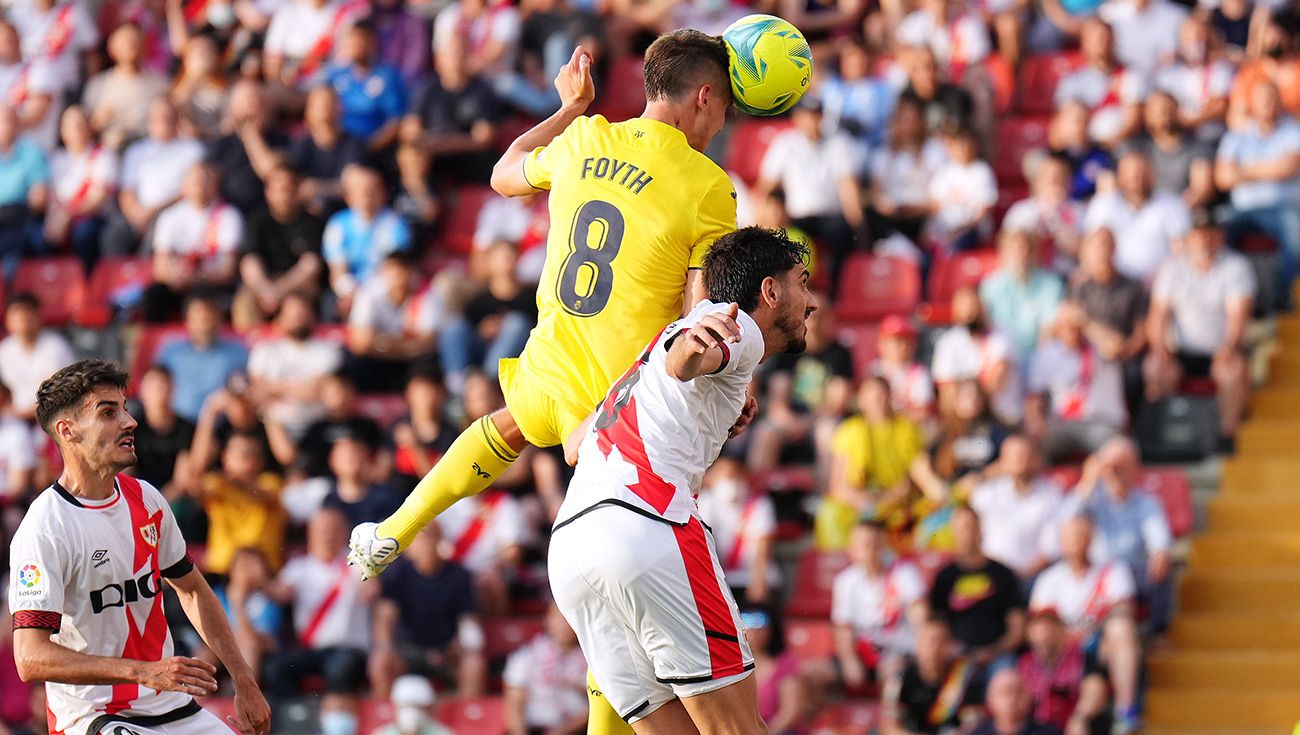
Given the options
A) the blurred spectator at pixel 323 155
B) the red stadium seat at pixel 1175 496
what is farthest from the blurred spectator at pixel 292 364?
the red stadium seat at pixel 1175 496

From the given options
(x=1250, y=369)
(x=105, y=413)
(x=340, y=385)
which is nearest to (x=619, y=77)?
(x=340, y=385)

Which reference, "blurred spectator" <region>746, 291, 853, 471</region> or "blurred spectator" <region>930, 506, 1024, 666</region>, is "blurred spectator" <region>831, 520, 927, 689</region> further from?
"blurred spectator" <region>746, 291, 853, 471</region>

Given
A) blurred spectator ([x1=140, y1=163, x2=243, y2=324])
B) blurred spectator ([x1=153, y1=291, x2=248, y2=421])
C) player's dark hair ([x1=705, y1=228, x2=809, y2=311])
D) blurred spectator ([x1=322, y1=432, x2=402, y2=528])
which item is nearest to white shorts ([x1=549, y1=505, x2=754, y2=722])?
player's dark hair ([x1=705, y1=228, x2=809, y2=311])

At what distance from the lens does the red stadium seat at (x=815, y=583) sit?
526 inches

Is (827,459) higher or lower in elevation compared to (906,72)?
lower

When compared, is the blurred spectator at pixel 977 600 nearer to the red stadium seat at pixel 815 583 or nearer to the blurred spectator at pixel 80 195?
the red stadium seat at pixel 815 583

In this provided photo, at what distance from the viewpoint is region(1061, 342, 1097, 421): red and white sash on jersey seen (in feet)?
44.2

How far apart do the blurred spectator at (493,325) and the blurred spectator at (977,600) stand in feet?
12.6

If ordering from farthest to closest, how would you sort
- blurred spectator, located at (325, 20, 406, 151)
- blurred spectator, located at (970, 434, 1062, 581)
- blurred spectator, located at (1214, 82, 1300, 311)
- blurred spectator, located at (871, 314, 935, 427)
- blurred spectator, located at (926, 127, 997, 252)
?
blurred spectator, located at (325, 20, 406, 151), blurred spectator, located at (926, 127, 997, 252), blurred spectator, located at (1214, 82, 1300, 311), blurred spectator, located at (871, 314, 935, 427), blurred spectator, located at (970, 434, 1062, 581)

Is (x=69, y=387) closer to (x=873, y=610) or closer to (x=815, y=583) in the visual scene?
(x=873, y=610)

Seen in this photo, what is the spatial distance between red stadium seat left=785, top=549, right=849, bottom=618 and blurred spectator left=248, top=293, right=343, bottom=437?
13.4 feet

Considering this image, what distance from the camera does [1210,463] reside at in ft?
44.9

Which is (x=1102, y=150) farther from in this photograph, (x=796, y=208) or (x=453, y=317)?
(x=453, y=317)

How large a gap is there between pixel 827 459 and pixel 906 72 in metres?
3.62
